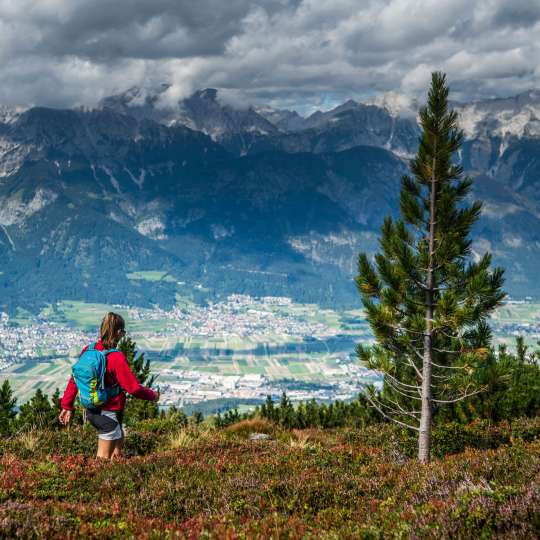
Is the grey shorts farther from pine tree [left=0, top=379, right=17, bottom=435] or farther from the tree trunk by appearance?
pine tree [left=0, top=379, right=17, bottom=435]

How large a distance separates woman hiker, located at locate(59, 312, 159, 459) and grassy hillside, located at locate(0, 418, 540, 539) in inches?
32.2

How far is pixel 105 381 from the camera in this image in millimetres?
9672

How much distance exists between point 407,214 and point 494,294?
270 cm

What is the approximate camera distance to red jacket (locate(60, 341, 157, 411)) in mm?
9531

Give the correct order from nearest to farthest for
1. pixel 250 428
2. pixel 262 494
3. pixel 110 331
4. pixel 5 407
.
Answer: pixel 262 494 < pixel 110 331 < pixel 250 428 < pixel 5 407

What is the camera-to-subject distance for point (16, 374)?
186625 millimetres

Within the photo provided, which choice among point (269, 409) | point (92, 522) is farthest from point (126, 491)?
point (269, 409)

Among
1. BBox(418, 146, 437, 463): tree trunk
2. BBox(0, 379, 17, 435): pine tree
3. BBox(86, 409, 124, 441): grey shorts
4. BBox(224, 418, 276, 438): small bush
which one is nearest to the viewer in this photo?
BBox(86, 409, 124, 441): grey shorts

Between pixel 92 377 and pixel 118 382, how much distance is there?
44cm

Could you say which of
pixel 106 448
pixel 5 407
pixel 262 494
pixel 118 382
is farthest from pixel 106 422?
pixel 5 407

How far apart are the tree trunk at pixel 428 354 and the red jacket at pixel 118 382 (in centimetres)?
639

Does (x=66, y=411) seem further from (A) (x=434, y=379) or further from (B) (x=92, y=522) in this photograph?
(A) (x=434, y=379)

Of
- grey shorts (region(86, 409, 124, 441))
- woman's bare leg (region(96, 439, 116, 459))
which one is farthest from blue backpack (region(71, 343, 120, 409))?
woman's bare leg (region(96, 439, 116, 459))

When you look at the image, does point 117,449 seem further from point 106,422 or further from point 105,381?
point 105,381
